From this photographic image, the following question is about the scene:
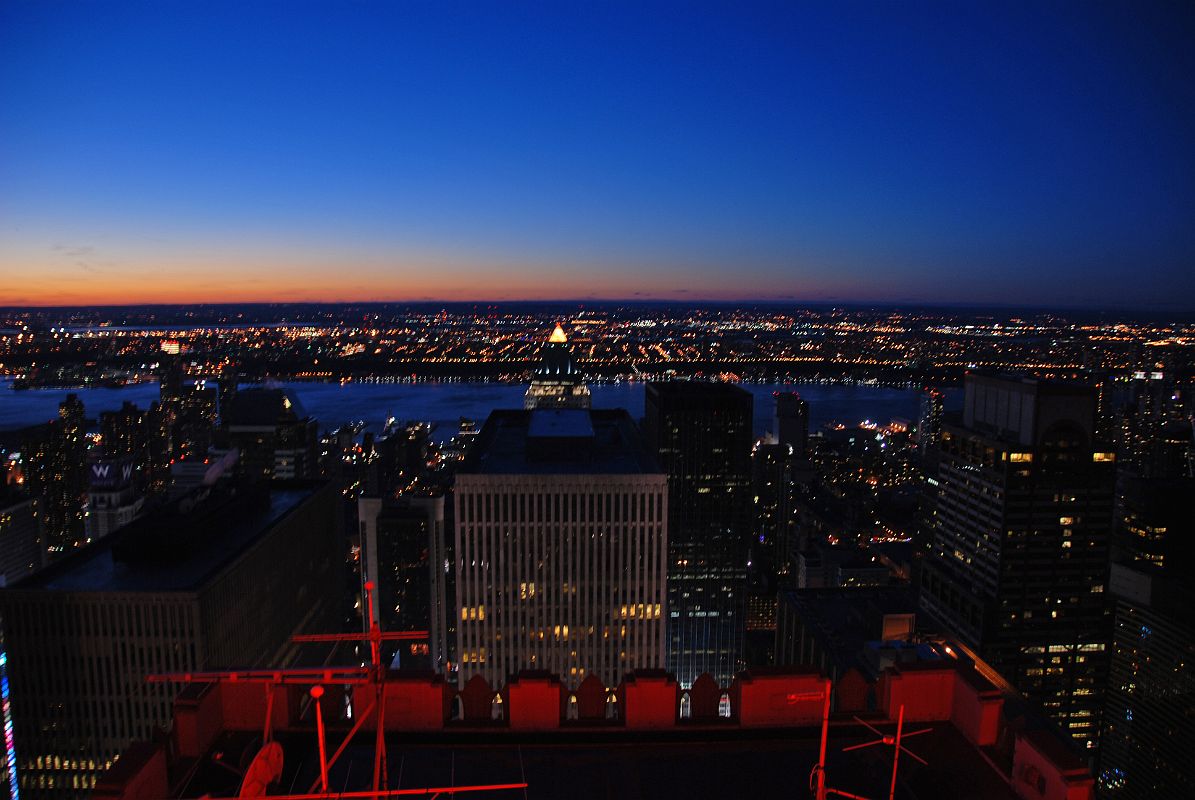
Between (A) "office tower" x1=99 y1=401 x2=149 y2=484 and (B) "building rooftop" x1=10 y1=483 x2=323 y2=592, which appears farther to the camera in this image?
(A) "office tower" x1=99 y1=401 x2=149 y2=484

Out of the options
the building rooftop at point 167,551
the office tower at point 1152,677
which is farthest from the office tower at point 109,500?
the office tower at point 1152,677

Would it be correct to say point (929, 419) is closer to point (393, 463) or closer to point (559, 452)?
point (393, 463)

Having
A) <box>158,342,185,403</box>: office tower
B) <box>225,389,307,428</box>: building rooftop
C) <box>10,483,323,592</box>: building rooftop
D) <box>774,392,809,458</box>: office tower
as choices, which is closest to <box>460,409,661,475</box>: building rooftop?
<box>10,483,323,592</box>: building rooftop

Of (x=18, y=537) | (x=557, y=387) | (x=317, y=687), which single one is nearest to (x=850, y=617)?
(x=317, y=687)

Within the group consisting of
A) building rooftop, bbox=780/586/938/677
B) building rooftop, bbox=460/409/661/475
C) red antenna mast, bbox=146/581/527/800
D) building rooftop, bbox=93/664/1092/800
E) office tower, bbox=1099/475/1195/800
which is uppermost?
red antenna mast, bbox=146/581/527/800

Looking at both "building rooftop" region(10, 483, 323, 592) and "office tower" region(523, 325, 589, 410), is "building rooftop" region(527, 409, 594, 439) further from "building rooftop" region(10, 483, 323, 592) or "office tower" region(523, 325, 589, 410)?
"office tower" region(523, 325, 589, 410)

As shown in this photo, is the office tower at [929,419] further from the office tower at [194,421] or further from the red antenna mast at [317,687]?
the red antenna mast at [317,687]

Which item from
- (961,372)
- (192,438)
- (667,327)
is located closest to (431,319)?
(667,327)
